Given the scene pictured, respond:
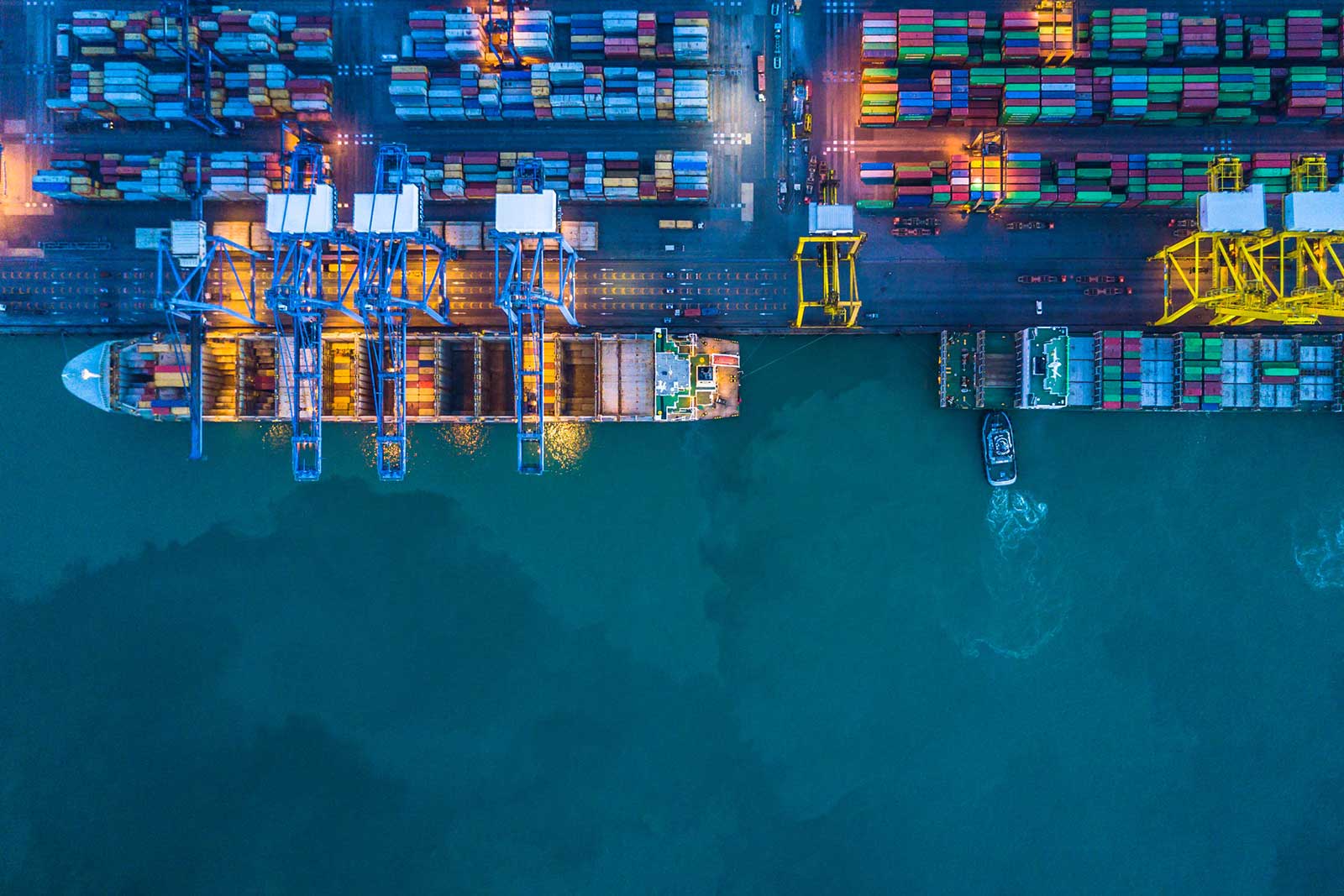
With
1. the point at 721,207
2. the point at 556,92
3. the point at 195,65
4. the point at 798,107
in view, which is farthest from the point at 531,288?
the point at 195,65

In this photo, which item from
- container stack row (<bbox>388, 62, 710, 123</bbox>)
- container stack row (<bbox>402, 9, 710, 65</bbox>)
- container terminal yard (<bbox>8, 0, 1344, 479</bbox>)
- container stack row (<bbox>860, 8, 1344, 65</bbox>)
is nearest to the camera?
container terminal yard (<bbox>8, 0, 1344, 479</bbox>)

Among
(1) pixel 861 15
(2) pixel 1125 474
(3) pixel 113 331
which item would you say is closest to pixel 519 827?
(3) pixel 113 331

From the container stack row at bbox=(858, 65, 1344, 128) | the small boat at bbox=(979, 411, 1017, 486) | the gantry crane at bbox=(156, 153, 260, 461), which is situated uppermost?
the container stack row at bbox=(858, 65, 1344, 128)

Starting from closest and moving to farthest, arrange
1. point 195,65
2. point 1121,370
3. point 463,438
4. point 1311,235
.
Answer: point 1311,235
point 1121,370
point 195,65
point 463,438

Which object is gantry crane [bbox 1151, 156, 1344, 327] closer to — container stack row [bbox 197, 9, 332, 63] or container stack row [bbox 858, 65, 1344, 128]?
container stack row [bbox 858, 65, 1344, 128]

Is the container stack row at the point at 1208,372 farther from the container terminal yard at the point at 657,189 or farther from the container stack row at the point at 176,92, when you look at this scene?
the container stack row at the point at 176,92

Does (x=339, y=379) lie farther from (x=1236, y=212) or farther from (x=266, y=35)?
(x=1236, y=212)

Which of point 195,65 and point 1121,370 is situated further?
point 195,65

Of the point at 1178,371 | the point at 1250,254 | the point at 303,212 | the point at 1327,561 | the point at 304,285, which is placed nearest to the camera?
the point at 303,212

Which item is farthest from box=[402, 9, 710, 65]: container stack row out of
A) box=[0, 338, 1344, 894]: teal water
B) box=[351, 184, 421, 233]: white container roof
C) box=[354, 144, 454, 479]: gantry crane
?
box=[0, 338, 1344, 894]: teal water
